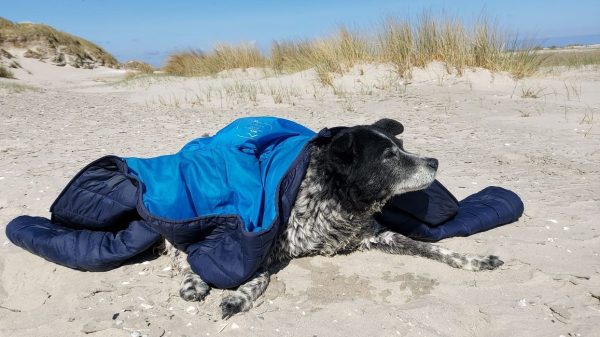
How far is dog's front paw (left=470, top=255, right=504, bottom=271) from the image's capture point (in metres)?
4.01

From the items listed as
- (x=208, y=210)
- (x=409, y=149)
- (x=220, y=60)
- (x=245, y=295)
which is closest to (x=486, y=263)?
(x=245, y=295)

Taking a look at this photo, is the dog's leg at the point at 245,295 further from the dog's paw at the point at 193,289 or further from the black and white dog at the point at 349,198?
the dog's paw at the point at 193,289

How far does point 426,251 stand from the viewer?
4301mm

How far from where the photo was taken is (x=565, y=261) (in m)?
3.99

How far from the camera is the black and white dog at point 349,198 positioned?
13.3 ft

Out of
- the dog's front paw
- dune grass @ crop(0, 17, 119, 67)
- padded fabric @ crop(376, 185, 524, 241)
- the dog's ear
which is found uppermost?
dune grass @ crop(0, 17, 119, 67)

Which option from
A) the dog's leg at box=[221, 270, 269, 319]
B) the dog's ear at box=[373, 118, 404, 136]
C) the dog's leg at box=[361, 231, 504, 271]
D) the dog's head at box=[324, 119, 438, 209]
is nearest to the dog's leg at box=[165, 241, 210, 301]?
the dog's leg at box=[221, 270, 269, 319]

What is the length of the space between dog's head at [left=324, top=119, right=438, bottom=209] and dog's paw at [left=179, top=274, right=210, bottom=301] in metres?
1.35

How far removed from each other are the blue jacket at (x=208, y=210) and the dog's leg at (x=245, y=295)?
84 mm

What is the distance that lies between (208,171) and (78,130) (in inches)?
256

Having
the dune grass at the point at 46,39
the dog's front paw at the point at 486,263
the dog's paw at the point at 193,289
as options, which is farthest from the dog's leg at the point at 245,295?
the dune grass at the point at 46,39

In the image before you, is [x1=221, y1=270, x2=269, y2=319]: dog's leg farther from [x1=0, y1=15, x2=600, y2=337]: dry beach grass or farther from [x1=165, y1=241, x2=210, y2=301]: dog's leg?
[x1=165, y1=241, x2=210, y2=301]: dog's leg

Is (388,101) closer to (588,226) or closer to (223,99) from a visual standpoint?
(223,99)

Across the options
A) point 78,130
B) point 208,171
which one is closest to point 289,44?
point 78,130
